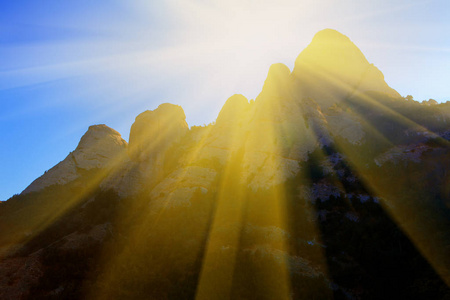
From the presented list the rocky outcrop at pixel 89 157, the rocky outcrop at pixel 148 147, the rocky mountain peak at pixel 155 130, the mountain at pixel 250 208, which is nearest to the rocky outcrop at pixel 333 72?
the mountain at pixel 250 208

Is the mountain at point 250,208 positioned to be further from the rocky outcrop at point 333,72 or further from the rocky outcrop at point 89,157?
the rocky outcrop at point 333,72

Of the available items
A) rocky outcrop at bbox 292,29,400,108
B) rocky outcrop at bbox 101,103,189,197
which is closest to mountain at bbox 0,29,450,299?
rocky outcrop at bbox 101,103,189,197

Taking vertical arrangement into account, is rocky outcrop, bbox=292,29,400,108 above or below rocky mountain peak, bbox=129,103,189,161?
above

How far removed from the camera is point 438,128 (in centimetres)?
3616

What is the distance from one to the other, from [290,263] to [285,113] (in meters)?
25.7

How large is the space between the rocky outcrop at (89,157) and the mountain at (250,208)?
0.28m

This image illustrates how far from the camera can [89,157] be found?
46969 millimetres

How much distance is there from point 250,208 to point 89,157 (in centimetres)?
3290

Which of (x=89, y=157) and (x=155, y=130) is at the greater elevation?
(x=155, y=130)

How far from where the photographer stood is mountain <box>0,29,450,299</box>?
19984mm

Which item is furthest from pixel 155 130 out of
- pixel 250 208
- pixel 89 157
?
pixel 250 208

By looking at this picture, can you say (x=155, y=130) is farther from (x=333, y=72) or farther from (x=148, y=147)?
(x=333, y=72)

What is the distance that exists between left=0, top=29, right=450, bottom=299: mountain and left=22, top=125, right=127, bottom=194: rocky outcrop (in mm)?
282

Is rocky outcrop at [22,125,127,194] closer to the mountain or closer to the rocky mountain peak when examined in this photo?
the mountain
